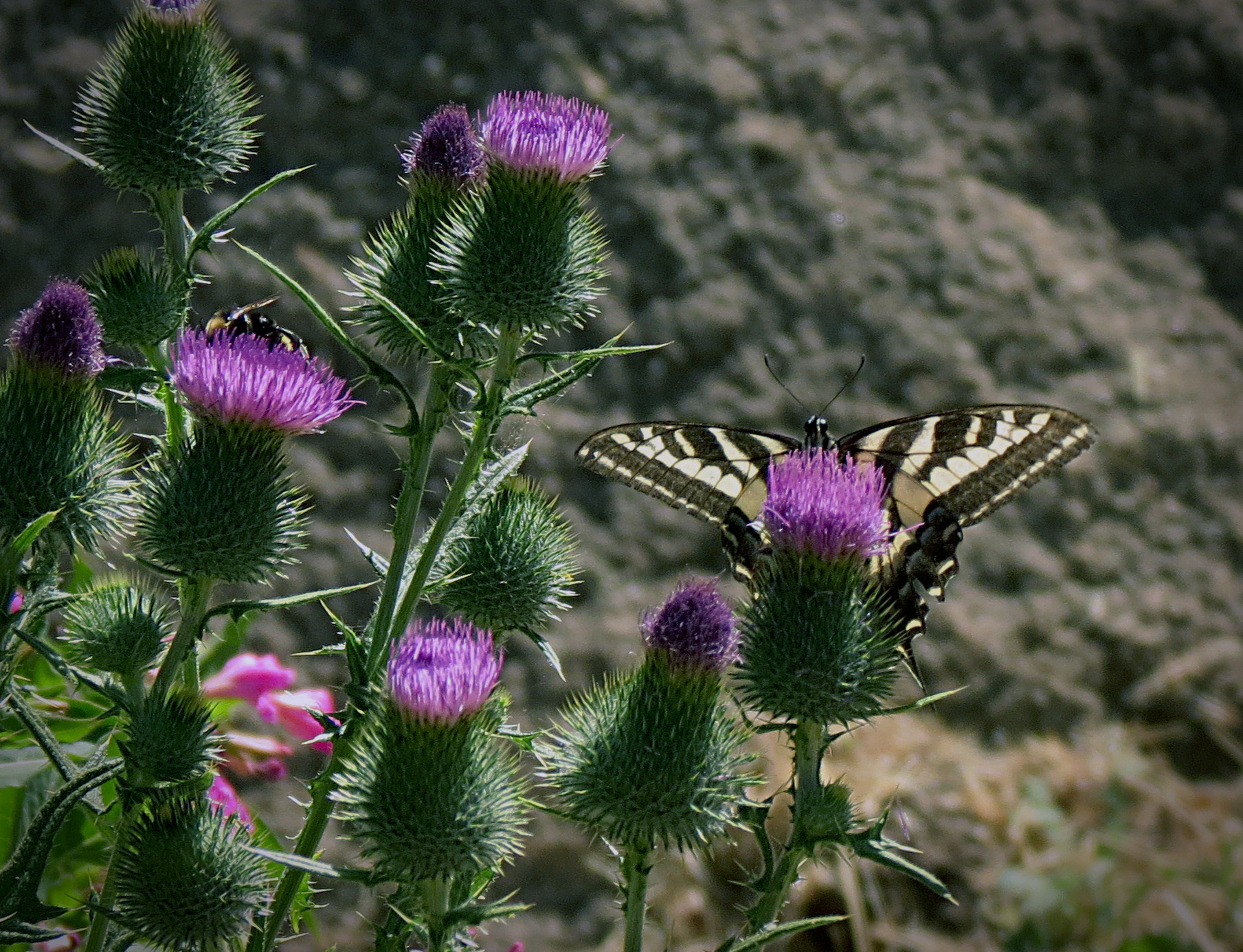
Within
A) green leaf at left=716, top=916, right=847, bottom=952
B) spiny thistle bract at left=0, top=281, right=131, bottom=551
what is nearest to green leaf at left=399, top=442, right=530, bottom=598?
spiny thistle bract at left=0, top=281, right=131, bottom=551

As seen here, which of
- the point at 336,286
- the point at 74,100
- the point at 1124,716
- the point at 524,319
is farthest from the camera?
the point at 1124,716

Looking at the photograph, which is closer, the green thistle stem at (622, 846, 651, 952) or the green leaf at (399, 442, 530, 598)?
the green thistle stem at (622, 846, 651, 952)

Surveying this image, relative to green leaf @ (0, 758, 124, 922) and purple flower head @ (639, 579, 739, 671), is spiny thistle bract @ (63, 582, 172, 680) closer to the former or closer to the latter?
green leaf @ (0, 758, 124, 922)

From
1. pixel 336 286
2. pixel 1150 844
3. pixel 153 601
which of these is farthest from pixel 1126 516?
pixel 153 601

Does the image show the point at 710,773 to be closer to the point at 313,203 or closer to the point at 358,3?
the point at 313,203

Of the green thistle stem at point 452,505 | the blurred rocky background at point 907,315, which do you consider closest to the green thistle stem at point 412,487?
the green thistle stem at point 452,505
